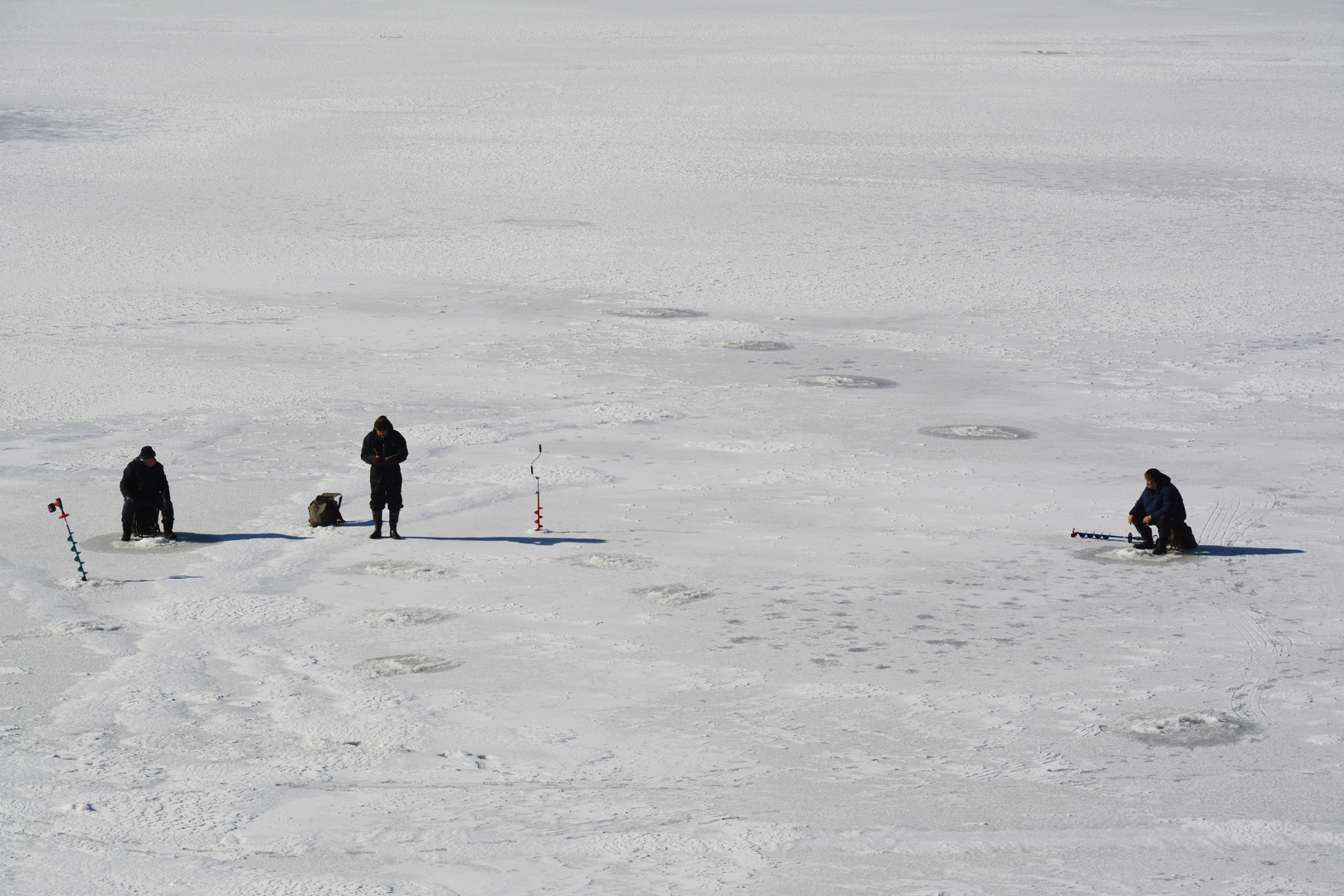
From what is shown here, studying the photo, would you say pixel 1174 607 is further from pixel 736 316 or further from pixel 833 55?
pixel 833 55

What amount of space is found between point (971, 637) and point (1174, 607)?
187 cm

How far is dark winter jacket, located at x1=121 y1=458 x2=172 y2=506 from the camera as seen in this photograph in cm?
1399

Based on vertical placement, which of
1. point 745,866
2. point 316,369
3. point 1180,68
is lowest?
point 745,866

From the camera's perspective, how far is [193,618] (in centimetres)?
1205

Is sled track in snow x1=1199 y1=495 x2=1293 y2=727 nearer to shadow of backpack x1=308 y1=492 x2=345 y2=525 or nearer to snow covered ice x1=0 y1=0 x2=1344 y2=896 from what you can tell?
snow covered ice x1=0 y1=0 x2=1344 y2=896

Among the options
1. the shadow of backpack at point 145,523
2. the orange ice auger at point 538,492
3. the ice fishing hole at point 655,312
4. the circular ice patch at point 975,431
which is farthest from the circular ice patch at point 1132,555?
the ice fishing hole at point 655,312

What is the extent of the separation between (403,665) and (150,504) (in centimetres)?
417

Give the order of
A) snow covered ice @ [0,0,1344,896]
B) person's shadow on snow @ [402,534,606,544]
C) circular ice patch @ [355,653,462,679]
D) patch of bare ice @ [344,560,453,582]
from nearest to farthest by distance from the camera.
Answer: snow covered ice @ [0,0,1344,896] < circular ice patch @ [355,653,462,679] < patch of bare ice @ [344,560,453,582] < person's shadow on snow @ [402,534,606,544]

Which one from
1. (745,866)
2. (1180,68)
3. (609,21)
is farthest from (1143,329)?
(609,21)

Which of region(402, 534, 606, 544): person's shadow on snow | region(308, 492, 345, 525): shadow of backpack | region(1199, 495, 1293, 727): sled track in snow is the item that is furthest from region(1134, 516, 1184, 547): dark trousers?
region(308, 492, 345, 525): shadow of backpack

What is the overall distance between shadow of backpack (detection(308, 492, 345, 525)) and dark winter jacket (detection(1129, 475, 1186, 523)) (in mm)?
6979

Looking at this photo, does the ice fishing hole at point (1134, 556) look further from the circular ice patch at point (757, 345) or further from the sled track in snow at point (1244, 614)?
the circular ice patch at point (757, 345)

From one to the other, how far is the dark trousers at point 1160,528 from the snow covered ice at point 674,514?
0.29 m

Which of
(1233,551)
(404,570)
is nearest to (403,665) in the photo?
(404,570)
